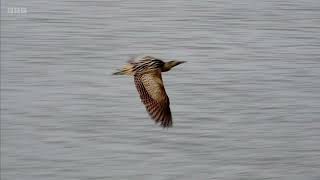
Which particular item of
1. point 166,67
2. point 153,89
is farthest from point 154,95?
point 166,67

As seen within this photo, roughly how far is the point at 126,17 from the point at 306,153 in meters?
0.67

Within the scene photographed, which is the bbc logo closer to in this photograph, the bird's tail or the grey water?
the grey water

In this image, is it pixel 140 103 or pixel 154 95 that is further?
pixel 140 103

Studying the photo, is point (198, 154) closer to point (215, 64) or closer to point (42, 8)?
point (215, 64)

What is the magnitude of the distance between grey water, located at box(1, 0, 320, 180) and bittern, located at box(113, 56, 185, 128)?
124 mm

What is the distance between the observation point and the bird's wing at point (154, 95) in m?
1.63

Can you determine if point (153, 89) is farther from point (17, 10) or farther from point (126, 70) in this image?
point (17, 10)

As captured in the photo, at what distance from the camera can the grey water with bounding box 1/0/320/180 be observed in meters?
1.83

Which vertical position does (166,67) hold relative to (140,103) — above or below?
above

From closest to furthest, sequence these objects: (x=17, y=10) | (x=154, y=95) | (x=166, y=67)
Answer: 1. (x=154, y=95)
2. (x=166, y=67)
3. (x=17, y=10)

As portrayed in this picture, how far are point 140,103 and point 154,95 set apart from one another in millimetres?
261

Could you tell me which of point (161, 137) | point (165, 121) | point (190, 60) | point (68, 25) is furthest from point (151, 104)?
point (68, 25)

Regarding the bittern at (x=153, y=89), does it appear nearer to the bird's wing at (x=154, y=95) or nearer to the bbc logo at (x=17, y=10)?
the bird's wing at (x=154, y=95)

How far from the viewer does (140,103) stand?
6.21 ft
